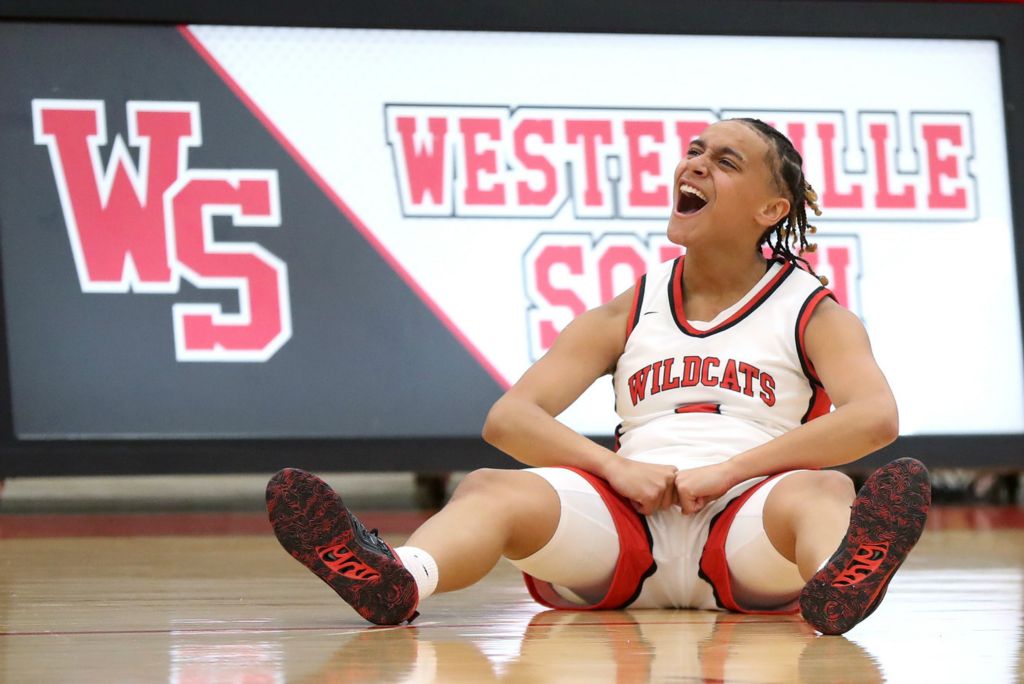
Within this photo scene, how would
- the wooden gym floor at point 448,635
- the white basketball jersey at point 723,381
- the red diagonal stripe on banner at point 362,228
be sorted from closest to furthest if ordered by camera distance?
the wooden gym floor at point 448,635 < the white basketball jersey at point 723,381 < the red diagonal stripe on banner at point 362,228

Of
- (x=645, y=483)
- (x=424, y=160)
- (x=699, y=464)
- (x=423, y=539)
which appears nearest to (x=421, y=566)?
(x=423, y=539)

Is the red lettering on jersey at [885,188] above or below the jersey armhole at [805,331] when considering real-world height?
above

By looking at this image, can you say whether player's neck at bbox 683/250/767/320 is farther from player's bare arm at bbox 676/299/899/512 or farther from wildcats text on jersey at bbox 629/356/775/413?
player's bare arm at bbox 676/299/899/512

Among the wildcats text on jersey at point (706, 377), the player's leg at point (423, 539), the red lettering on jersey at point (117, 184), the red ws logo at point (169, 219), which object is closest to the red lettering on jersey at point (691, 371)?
the wildcats text on jersey at point (706, 377)

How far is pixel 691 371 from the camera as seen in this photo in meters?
1.98

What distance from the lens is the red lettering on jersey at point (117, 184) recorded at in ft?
13.5

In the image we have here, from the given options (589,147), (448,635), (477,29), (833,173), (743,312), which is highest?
(477,29)

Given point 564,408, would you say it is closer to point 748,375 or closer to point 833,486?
point 748,375

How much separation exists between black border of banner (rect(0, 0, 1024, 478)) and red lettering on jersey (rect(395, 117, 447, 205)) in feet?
0.98

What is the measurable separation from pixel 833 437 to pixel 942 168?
2.91m

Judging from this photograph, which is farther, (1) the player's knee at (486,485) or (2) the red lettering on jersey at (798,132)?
(2) the red lettering on jersey at (798,132)

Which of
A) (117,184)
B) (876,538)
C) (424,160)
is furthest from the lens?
(424,160)

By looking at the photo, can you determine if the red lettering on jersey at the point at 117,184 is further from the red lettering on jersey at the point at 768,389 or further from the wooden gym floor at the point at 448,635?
the red lettering on jersey at the point at 768,389

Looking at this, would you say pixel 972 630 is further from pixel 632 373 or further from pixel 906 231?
pixel 906 231
